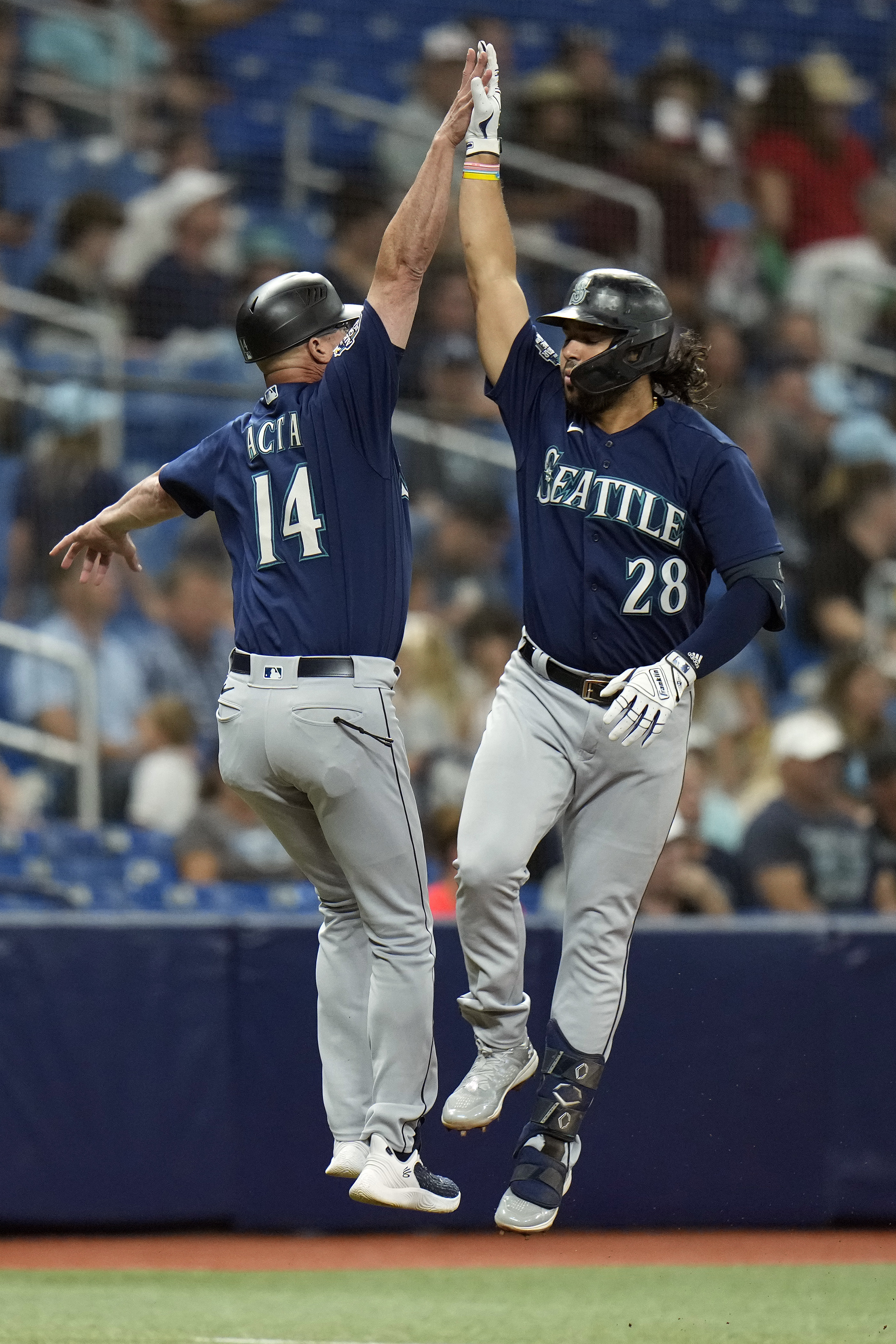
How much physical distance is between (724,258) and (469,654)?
4449mm

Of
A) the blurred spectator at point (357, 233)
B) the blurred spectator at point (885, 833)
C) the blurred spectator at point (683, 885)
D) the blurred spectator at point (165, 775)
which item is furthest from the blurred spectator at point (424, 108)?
the blurred spectator at point (683, 885)

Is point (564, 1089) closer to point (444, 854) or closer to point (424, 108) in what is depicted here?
point (444, 854)

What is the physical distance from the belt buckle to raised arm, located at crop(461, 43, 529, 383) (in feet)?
2.81

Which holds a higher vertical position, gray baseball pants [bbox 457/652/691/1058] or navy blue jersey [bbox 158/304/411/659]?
navy blue jersey [bbox 158/304/411/659]

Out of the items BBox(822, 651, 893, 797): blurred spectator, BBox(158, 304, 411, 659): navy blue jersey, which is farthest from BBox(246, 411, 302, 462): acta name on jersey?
BBox(822, 651, 893, 797): blurred spectator

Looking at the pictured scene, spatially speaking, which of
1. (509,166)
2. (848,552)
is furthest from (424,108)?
(848,552)

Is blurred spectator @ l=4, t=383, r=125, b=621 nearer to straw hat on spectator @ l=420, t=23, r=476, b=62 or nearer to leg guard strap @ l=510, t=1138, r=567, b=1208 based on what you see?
straw hat on spectator @ l=420, t=23, r=476, b=62

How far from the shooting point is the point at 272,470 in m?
4.68

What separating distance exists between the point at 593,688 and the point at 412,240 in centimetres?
121

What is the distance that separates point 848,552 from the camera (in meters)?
10.1

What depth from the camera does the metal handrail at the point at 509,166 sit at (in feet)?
36.2

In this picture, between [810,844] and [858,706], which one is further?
[858,706]

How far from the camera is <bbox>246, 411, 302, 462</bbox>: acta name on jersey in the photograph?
4668mm

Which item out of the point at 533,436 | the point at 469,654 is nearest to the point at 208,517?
the point at 469,654
